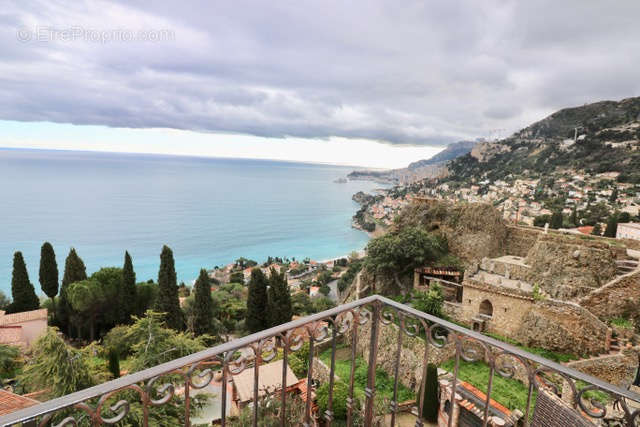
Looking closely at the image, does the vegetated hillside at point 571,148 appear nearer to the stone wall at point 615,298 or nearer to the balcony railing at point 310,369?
the stone wall at point 615,298

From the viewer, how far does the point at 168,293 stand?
14.6 metres

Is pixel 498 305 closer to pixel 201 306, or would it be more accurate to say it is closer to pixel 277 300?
pixel 277 300

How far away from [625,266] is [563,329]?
324cm

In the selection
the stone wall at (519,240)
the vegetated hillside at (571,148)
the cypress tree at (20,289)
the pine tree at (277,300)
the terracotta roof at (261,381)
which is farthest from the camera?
the vegetated hillside at (571,148)

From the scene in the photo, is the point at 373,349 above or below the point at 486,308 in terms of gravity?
above

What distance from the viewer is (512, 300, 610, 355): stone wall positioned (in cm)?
791

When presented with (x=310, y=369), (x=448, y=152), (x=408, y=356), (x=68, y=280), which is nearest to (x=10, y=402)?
(x=310, y=369)

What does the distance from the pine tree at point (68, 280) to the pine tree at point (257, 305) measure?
28.9 feet

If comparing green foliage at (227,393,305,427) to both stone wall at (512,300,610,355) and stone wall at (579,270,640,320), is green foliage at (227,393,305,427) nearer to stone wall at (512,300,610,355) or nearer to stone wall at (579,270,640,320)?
stone wall at (512,300,610,355)

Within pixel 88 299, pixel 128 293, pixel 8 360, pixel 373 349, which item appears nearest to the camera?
pixel 373 349

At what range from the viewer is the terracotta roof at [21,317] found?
1438 cm

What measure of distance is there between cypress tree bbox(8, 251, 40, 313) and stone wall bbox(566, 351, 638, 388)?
21620 millimetres

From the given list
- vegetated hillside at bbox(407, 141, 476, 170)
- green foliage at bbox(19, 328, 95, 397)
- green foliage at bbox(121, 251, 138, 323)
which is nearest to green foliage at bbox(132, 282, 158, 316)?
green foliage at bbox(121, 251, 138, 323)

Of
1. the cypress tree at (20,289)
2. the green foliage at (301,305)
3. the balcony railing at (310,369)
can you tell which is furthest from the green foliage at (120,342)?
the balcony railing at (310,369)
